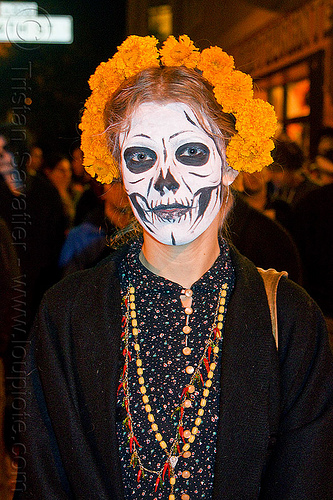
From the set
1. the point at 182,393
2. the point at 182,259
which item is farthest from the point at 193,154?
the point at 182,393

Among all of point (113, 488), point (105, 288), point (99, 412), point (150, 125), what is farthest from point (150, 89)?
point (113, 488)

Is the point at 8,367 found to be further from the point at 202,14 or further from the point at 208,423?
the point at 202,14

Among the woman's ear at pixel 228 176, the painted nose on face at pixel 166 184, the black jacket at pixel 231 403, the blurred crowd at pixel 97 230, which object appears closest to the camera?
the black jacket at pixel 231 403

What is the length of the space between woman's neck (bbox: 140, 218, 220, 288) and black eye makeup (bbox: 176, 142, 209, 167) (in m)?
0.20

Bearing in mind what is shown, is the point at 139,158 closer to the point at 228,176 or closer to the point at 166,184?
the point at 166,184

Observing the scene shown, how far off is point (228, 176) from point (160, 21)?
277 inches

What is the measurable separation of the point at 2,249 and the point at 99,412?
1.16 metres

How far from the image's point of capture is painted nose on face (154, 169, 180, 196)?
4.65ft

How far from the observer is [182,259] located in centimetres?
149

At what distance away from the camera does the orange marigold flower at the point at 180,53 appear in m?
1.44

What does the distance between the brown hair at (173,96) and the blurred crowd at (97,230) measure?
0.31 m

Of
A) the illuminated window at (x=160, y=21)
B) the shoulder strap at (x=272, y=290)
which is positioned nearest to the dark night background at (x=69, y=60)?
the illuminated window at (x=160, y=21)

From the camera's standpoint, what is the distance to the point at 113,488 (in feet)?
4.33

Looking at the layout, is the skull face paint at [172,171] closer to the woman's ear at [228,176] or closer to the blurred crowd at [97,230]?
the woman's ear at [228,176]
